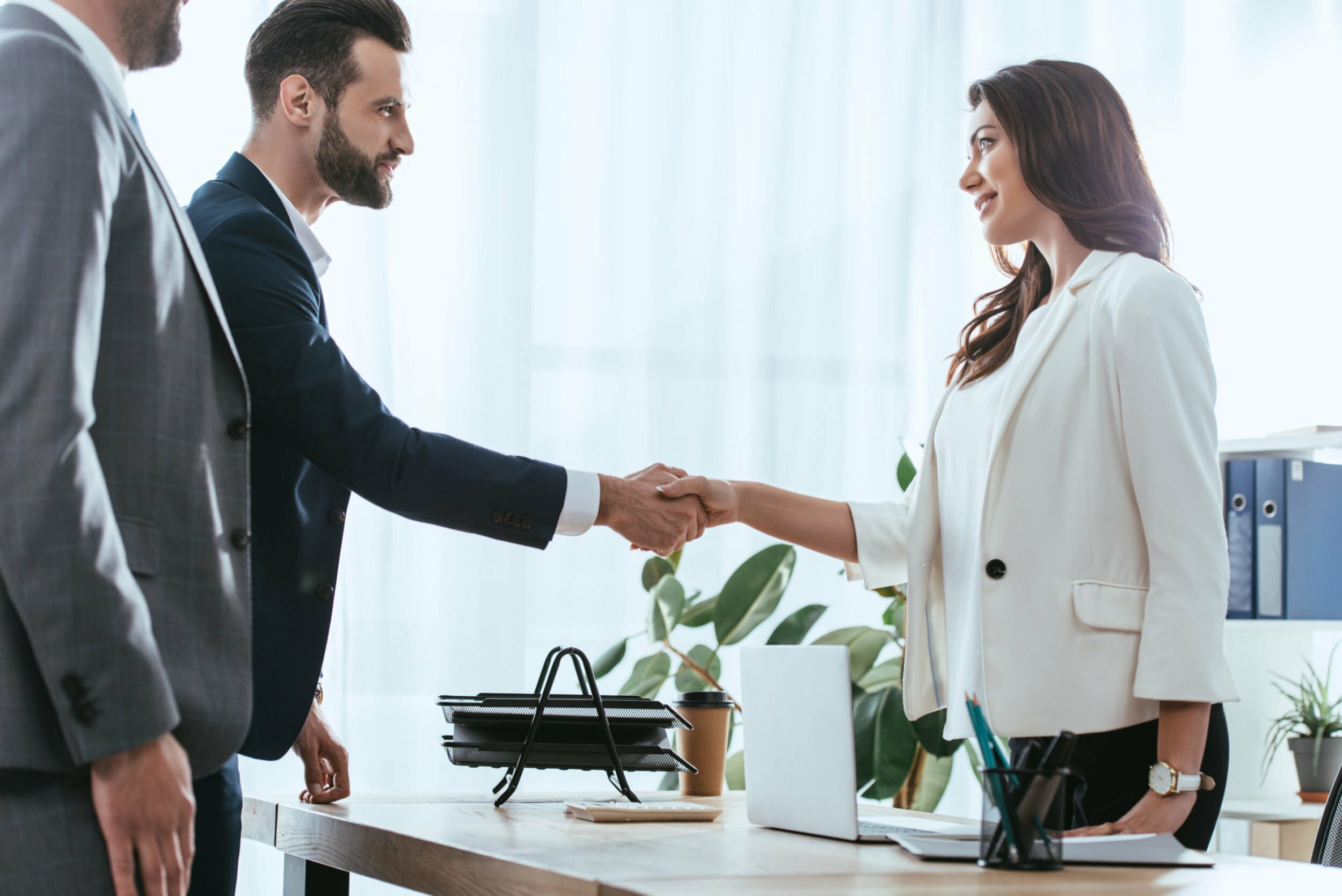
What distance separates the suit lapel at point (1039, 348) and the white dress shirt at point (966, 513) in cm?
2

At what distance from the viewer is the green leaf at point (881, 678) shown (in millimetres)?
2787

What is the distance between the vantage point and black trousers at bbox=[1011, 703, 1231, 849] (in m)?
1.31

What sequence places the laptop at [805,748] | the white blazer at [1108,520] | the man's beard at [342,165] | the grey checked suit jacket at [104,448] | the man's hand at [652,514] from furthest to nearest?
the man's hand at [652,514]
the man's beard at [342,165]
the white blazer at [1108,520]
the laptop at [805,748]
the grey checked suit jacket at [104,448]

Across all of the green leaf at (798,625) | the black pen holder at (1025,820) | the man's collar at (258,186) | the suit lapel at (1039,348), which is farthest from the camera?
the green leaf at (798,625)

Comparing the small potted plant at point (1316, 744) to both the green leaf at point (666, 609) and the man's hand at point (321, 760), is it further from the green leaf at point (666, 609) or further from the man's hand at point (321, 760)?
the man's hand at point (321, 760)

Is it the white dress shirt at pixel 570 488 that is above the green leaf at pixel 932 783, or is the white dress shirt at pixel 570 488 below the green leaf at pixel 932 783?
above

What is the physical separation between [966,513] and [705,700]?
48cm

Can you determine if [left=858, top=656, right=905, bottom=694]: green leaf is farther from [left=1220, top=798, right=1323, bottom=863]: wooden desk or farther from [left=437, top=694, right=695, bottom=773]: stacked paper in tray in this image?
[left=437, top=694, right=695, bottom=773]: stacked paper in tray

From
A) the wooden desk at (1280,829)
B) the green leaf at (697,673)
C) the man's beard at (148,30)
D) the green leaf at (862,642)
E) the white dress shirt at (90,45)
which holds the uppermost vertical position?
the man's beard at (148,30)

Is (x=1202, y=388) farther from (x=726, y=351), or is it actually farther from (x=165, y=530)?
(x=726, y=351)

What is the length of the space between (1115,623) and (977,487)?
25 centimetres

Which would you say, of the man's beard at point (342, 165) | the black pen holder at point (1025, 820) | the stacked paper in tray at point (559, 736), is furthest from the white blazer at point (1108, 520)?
the man's beard at point (342, 165)

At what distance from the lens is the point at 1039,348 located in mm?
1446

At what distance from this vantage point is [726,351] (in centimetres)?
322
